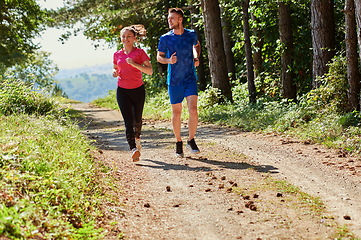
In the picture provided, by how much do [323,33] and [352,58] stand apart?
7.04 feet

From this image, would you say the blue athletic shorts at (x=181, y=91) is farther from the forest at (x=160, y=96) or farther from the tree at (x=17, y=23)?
the tree at (x=17, y=23)

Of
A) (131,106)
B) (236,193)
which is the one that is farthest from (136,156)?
(236,193)

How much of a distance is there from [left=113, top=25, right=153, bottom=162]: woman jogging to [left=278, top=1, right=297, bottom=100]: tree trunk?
10219mm

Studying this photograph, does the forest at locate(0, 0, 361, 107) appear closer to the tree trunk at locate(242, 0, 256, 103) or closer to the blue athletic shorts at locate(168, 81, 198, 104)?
the tree trunk at locate(242, 0, 256, 103)

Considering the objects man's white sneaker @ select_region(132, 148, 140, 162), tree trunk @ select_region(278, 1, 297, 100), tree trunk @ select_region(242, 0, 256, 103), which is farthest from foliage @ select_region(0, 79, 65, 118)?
tree trunk @ select_region(278, 1, 297, 100)

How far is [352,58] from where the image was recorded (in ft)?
37.6

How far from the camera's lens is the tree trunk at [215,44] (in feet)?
61.5

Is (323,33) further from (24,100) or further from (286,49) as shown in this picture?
(24,100)

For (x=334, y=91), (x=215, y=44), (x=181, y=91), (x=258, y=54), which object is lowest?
(x=334, y=91)

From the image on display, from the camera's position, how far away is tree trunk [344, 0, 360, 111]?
1136 cm


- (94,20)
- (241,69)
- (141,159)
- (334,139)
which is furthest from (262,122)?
(94,20)

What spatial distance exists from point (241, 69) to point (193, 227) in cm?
2098

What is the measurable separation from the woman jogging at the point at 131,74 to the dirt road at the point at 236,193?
0.75 m

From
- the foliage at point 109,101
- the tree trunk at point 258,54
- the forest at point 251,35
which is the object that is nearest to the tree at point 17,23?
the forest at point 251,35
